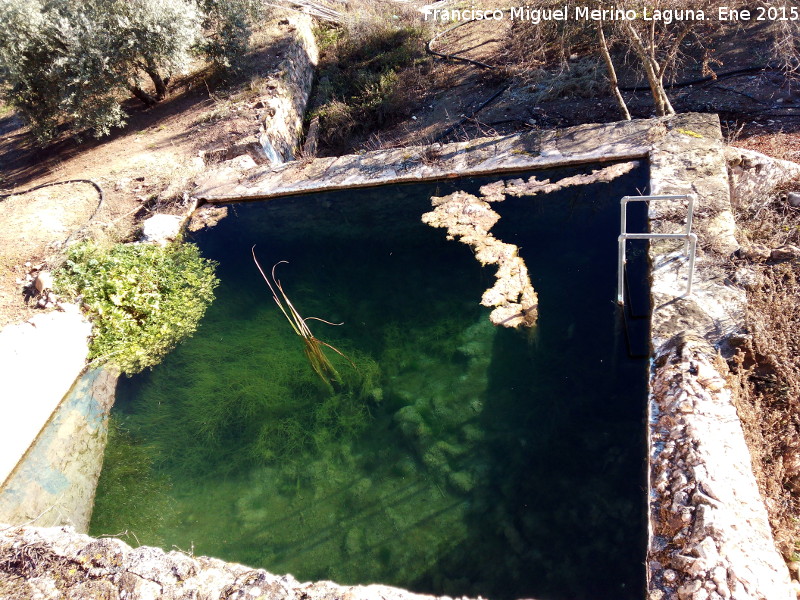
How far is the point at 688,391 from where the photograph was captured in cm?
334

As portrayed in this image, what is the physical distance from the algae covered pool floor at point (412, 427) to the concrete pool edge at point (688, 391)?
0.36 metres

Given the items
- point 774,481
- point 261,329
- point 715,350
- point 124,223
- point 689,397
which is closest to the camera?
point 774,481

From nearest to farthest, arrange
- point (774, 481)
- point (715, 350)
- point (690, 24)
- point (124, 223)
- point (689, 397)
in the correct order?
point (774, 481), point (689, 397), point (715, 350), point (690, 24), point (124, 223)

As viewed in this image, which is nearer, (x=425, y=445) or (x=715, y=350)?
(x=715, y=350)

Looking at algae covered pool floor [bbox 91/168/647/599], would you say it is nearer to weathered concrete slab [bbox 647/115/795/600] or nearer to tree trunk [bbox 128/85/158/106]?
weathered concrete slab [bbox 647/115/795/600]

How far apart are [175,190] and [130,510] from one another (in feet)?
16.4

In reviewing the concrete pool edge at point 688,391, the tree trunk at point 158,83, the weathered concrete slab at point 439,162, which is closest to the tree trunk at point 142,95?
the tree trunk at point 158,83

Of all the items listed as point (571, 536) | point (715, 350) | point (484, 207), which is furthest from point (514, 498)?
point (484, 207)

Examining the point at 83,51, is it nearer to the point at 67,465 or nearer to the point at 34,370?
the point at 34,370

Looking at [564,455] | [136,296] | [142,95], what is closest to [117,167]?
[142,95]

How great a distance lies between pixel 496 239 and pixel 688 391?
110 inches

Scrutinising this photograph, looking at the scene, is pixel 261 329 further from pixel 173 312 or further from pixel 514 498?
pixel 514 498

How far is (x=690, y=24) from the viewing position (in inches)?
270

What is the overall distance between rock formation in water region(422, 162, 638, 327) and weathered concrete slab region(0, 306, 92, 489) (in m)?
4.21
